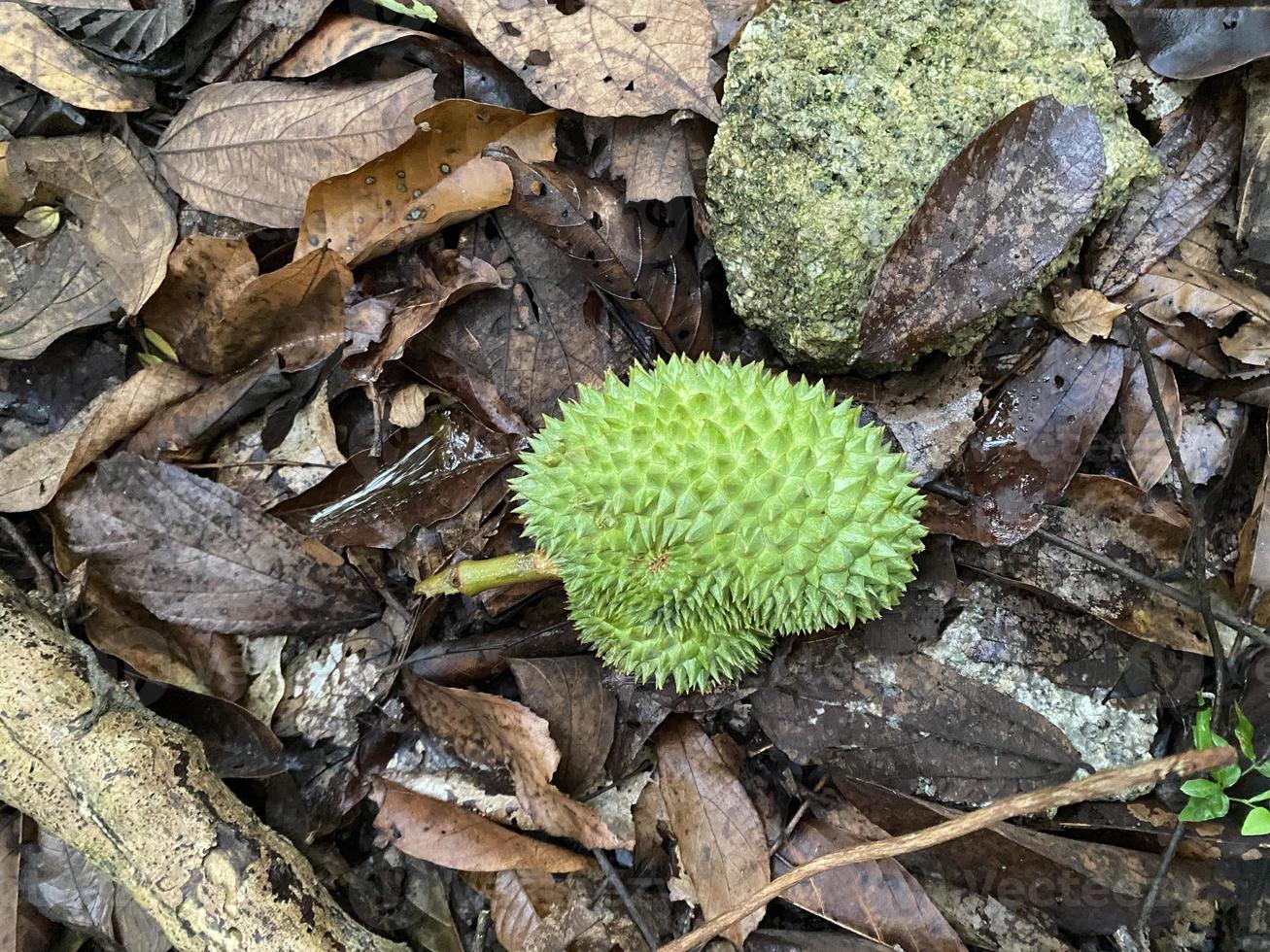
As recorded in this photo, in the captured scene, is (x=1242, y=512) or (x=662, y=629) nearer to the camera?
(x=662, y=629)

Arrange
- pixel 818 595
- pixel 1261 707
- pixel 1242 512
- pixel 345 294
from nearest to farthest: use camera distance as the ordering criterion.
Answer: pixel 818 595 < pixel 1261 707 < pixel 1242 512 < pixel 345 294

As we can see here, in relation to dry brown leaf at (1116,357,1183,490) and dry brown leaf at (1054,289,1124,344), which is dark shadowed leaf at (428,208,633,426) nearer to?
dry brown leaf at (1054,289,1124,344)

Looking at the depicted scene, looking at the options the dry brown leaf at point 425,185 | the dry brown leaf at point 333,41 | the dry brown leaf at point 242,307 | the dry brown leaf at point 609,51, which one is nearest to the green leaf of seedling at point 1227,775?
the dry brown leaf at point 609,51

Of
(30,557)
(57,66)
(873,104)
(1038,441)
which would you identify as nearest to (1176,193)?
(1038,441)

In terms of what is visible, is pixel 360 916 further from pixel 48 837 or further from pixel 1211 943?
pixel 1211 943

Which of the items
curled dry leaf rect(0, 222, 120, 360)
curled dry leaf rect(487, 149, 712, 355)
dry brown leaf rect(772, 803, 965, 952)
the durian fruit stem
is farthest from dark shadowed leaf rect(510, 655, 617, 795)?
Result: curled dry leaf rect(0, 222, 120, 360)

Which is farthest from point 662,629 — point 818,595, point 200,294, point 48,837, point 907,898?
point 48,837
